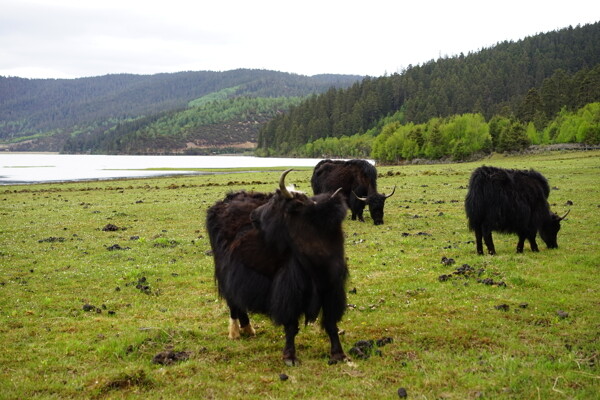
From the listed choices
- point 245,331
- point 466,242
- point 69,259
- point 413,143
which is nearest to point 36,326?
point 245,331

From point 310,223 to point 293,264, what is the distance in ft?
2.38

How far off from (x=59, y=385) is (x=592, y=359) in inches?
314

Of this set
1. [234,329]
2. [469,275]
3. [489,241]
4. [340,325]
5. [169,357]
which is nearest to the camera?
[169,357]

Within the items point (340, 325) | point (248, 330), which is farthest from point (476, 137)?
point (248, 330)

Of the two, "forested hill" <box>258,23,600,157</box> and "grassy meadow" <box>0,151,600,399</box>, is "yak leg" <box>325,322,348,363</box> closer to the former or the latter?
"grassy meadow" <box>0,151,600,399</box>

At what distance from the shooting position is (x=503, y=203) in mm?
13898

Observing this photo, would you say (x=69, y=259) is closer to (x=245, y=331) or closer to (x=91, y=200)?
(x=245, y=331)

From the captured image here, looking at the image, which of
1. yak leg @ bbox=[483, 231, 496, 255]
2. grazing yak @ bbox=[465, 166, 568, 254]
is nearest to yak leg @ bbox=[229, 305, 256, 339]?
grazing yak @ bbox=[465, 166, 568, 254]

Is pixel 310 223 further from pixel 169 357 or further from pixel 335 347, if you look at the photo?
pixel 169 357

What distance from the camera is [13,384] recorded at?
22.4ft

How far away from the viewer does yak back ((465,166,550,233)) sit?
1389 centimetres

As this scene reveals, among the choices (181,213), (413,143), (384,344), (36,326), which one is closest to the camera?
(384,344)

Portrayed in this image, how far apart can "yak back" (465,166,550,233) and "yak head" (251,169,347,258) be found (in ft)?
26.1

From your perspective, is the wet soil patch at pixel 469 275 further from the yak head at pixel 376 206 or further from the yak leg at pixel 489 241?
the yak head at pixel 376 206
